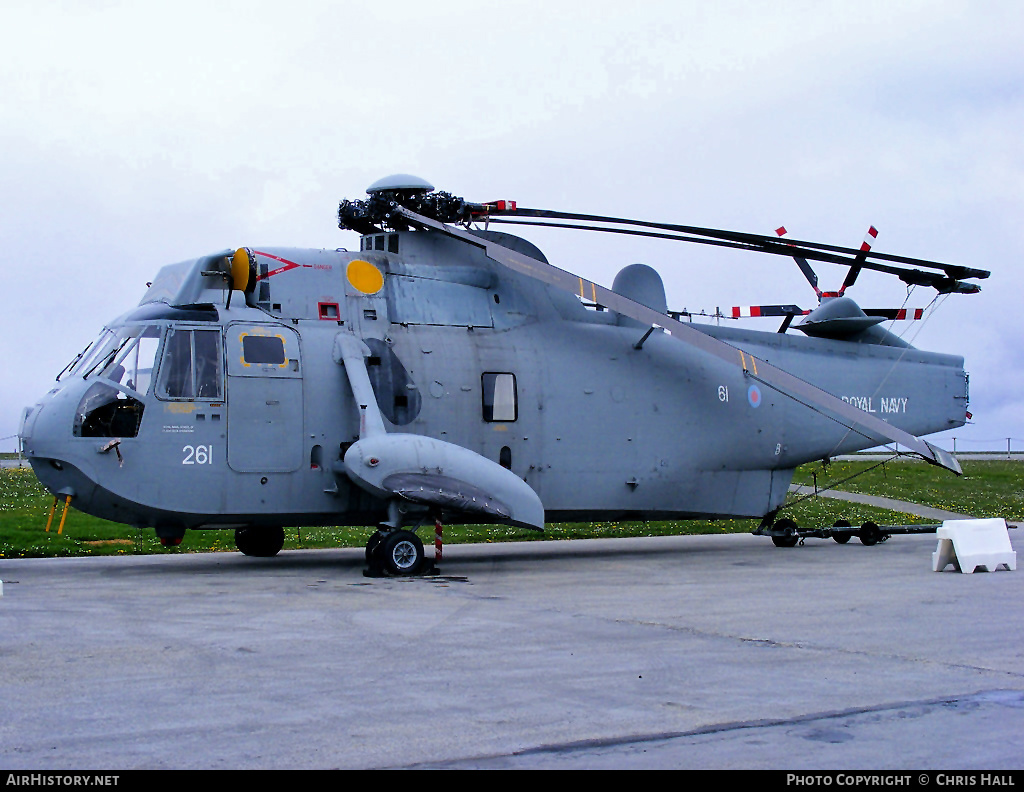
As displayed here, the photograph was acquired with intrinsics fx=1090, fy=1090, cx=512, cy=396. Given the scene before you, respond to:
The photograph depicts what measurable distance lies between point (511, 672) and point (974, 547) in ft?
31.2

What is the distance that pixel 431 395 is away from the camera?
1666 cm

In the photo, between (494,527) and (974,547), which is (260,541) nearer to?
(494,527)

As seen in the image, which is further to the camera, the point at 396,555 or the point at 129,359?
the point at 129,359

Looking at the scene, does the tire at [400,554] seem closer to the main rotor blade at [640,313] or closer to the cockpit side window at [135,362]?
the cockpit side window at [135,362]

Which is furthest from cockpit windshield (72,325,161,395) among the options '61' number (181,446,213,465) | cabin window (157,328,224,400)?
'61' number (181,446,213,465)

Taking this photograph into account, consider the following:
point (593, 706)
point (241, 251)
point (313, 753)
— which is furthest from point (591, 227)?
point (313, 753)

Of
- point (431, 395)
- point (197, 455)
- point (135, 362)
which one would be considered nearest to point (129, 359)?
point (135, 362)

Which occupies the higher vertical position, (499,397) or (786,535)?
(499,397)

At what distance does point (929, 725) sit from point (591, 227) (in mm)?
13164

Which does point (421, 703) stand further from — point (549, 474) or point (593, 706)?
point (549, 474)

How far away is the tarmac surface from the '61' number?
1863 millimetres

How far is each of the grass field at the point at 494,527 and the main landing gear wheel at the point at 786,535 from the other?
1420mm

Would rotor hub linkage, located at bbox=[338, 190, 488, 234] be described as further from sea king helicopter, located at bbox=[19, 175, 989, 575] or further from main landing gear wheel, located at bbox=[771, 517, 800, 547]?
main landing gear wheel, located at bbox=[771, 517, 800, 547]

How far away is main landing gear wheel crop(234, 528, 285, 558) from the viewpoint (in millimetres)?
18078
